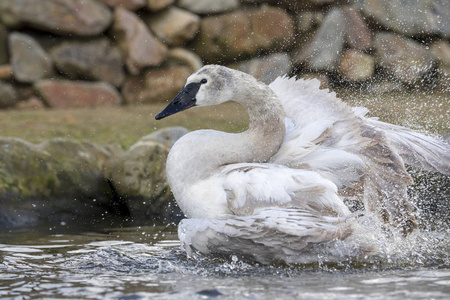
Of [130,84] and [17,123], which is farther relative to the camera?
[130,84]

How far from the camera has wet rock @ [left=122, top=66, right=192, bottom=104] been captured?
785 cm

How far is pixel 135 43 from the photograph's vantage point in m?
7.75

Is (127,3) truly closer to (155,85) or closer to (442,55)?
(155,85)

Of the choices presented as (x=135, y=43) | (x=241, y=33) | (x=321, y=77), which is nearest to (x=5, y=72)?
(x=135, y=43)

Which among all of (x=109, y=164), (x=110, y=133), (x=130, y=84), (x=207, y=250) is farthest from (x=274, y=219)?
(x=130, y=84)

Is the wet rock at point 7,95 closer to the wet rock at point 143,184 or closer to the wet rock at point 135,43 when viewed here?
the wet rock at point 135,43

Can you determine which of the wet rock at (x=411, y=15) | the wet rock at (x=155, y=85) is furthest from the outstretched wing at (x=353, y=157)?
the wet rock at (x=411, y=15)

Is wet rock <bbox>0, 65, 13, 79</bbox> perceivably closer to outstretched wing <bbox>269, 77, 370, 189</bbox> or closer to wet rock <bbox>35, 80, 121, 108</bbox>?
wet rock <bbox>35, 80, 121, 108</bbox>

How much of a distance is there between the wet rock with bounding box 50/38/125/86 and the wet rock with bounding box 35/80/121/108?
3.7 inches

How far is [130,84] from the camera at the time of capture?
25.9 ft

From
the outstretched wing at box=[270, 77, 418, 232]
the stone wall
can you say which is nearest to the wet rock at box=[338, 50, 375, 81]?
the stone wall

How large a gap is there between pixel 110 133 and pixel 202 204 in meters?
3.11

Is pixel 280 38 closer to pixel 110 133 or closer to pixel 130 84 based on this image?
pixel 130 84

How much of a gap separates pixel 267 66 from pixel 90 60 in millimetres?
1815
